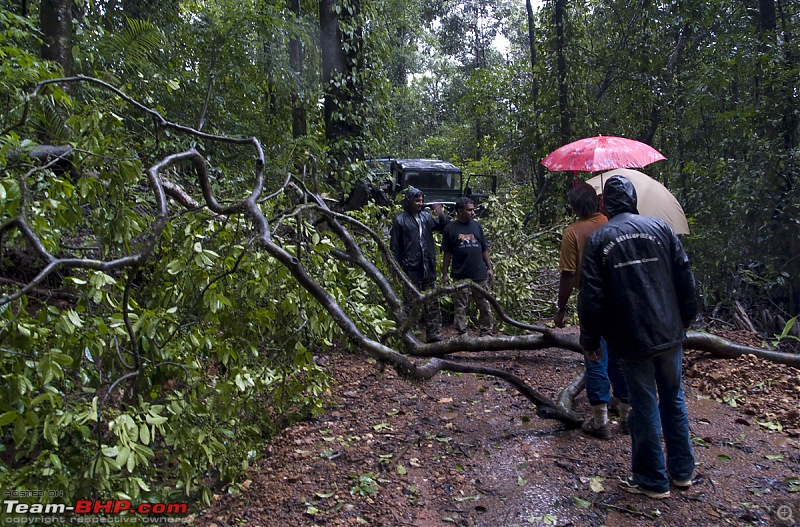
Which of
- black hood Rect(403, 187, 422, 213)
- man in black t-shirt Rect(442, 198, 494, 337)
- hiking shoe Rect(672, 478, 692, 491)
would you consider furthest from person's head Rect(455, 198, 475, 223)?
hiking shoe Rect(672, 478, 692, 491)

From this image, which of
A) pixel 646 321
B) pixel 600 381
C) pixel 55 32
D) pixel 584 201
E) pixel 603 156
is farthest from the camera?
pixel 55 32

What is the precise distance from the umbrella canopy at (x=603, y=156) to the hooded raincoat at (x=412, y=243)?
1.64 metres

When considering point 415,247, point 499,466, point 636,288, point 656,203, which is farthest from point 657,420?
point 415,247

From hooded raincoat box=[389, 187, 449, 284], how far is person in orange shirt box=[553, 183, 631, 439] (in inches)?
103

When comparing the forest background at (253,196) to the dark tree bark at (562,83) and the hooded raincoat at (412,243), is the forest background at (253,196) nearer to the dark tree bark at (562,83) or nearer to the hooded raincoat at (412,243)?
the dark tree bark at (562,83)

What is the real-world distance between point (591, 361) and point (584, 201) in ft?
4.00

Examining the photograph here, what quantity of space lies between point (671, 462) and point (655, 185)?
3.02 m

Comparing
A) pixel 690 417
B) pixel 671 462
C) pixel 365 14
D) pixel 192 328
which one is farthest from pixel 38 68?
pixel 365 14

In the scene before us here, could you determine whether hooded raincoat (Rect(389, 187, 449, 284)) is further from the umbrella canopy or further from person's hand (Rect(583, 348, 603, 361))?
person's hand (Rect(583, 348, 603, 361))

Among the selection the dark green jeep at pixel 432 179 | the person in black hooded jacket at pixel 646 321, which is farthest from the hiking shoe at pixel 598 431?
the dark green jeep at pixel 432 179

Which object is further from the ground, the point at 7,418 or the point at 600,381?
the point at 7,418

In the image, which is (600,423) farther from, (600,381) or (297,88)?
(297,88)

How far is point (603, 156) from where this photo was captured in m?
6.37

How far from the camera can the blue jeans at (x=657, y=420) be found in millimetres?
3562
